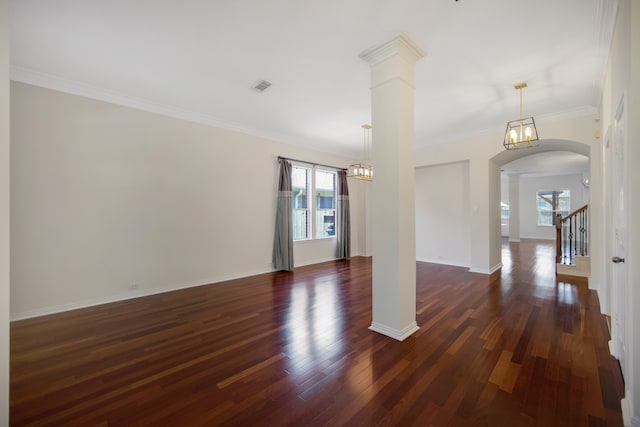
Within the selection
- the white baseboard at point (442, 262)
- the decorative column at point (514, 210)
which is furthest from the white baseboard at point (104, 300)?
the decorative column at point (514, 210)

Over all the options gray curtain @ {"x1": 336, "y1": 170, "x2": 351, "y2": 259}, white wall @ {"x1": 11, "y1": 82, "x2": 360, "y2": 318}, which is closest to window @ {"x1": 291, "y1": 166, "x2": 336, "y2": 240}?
gray curtain @ {"x1": 336, "y1": 170, "x2": 351, "y2": 259}

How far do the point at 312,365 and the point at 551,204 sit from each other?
14.2m

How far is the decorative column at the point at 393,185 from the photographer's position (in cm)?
258

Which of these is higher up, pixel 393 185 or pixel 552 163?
pixel 552 163

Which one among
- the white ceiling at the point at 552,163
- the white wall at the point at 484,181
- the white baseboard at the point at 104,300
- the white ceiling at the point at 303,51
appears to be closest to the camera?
the white ceiling at the point at 303,51

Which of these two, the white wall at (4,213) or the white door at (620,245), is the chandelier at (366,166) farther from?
the white wall at (4,213)

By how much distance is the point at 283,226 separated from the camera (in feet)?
18.0

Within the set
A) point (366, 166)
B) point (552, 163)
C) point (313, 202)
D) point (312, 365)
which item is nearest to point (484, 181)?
point (366, 166)

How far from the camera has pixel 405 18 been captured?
2.28 meters

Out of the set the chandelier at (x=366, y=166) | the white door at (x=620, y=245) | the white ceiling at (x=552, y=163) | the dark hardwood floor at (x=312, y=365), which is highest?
the white ceiling at (x=552, y=163)

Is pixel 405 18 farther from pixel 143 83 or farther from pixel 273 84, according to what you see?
pixel 143 83

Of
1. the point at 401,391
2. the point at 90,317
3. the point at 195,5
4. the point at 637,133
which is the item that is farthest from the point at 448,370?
the point at 90,317

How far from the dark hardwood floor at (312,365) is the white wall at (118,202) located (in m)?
0.48

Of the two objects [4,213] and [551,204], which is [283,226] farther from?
[551,204]
